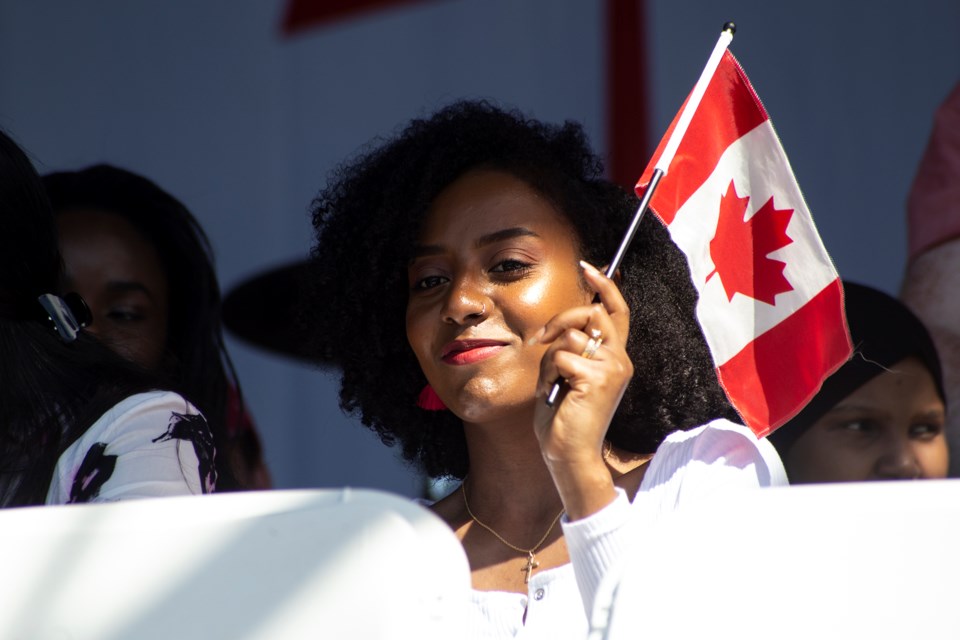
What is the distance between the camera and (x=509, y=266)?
219cm

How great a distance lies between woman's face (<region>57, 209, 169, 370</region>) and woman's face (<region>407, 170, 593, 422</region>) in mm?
751

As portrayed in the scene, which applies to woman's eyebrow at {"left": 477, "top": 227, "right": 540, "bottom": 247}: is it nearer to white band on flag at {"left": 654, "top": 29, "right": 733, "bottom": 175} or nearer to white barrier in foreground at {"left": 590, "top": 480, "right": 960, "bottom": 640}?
white band on flag at {"left": 654, "top": 29, "right": 733, "bottom": 175}

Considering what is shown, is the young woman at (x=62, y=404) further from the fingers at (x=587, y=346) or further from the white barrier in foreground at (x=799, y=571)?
the white barrier in foreground at (x=799, y=571)

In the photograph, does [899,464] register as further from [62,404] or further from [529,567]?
[62,404]

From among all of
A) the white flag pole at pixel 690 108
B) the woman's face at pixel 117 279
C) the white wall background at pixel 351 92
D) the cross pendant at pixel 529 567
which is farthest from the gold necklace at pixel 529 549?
the white wall background at pixel 351 92

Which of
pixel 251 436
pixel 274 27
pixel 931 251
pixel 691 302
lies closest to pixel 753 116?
pixel 691 302

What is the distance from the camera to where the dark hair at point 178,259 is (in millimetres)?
2951

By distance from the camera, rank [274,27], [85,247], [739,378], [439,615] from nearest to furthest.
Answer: [439,615] → [739,378] → [85,247] → [274,27]

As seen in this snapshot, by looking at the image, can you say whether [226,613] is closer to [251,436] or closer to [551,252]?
[551,252]

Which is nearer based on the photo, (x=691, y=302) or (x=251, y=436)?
(x=691, y=302)

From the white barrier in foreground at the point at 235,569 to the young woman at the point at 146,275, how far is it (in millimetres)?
1328

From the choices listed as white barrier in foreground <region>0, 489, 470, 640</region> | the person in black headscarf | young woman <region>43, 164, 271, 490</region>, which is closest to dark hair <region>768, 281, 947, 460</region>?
the person in black headscarf

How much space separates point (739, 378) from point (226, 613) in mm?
1035

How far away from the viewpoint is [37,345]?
2.17 metres
